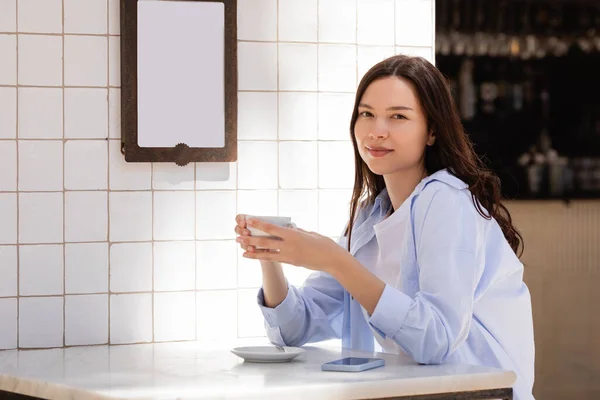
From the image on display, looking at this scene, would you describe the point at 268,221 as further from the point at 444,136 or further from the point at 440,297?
the point at 444,136

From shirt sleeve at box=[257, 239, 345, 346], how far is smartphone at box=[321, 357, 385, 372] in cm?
34

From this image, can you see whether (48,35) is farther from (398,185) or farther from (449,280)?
(449,280)

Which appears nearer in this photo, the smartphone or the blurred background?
the smartphone

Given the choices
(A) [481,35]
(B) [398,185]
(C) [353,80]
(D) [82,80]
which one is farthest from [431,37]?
(A) [481,35]

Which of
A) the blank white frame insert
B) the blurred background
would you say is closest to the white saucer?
the blank white frame insert

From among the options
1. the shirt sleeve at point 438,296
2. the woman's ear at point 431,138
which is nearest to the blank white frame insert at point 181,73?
the woman's ear at point 431,138

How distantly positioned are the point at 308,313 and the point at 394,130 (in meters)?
0.55

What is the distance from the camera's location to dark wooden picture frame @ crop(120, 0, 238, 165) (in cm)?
267

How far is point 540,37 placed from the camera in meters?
5.31

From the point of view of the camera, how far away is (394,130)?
2352 mm

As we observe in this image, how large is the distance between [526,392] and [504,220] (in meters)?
0.43

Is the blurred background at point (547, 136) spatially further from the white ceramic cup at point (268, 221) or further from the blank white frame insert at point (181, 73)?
the white ceramic cup at point (268, 221)

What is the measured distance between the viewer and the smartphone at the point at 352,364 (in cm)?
205

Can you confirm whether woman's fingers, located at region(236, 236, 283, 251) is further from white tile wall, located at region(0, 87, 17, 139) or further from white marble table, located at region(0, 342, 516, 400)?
white tile wall, located at region(0, 87, 17, 139)
